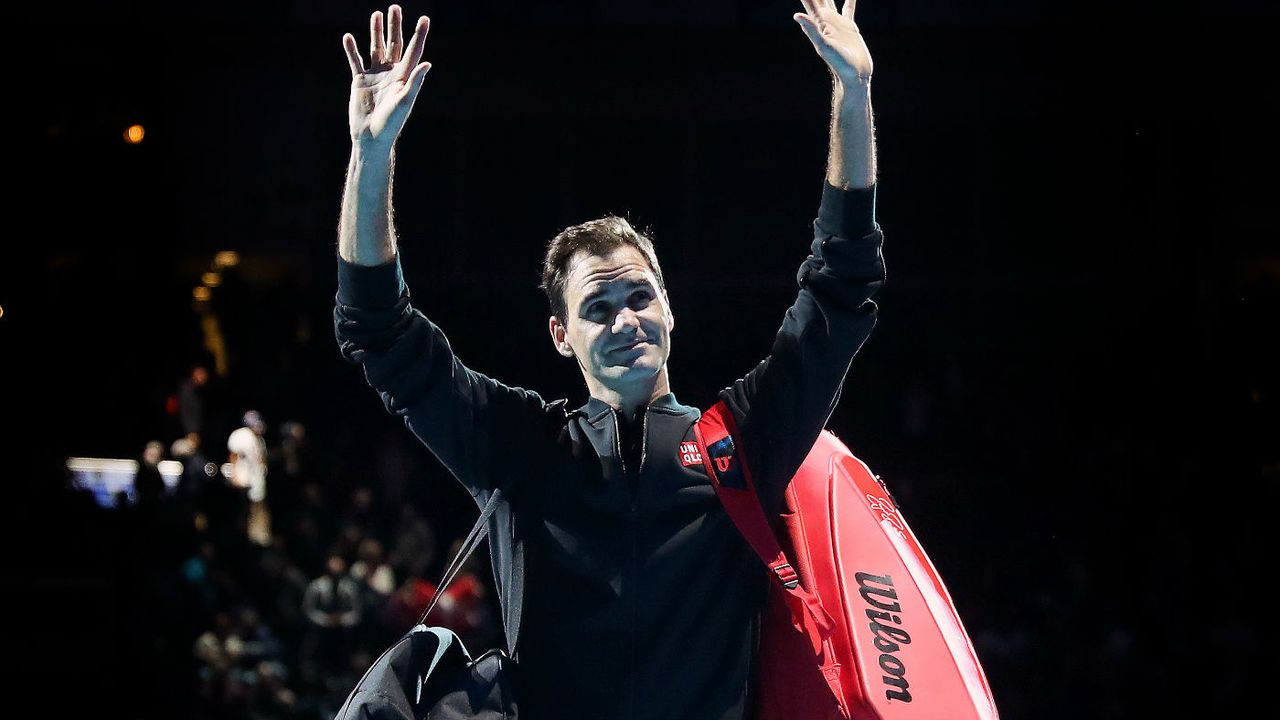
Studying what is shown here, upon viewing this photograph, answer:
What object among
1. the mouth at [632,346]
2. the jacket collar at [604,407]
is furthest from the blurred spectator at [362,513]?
the mouth at [632,346]

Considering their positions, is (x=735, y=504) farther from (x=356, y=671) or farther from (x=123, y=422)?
(x=123, y=422)

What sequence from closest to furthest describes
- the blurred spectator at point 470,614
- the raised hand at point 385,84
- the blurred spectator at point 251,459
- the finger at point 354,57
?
the raised hand at point 385,84, the finger at point 354,57, the blurred spectator at point 470,614, the blurred spectator at point 251,459

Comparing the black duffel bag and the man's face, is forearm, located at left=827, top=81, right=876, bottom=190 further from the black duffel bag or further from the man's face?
the black duffel bag

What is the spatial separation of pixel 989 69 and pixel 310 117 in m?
7.30

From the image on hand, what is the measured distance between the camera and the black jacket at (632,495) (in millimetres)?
2357

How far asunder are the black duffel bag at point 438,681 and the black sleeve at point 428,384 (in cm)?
12

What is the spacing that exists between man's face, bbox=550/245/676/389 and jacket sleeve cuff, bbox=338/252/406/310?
0.37 meters

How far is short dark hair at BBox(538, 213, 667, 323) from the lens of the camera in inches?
103

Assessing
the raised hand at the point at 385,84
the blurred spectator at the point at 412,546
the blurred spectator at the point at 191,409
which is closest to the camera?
the raised hand at the point at 385,84

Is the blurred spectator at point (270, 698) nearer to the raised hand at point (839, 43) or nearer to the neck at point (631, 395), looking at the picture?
the neck at point (631, 395)

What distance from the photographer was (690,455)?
2.47 metres

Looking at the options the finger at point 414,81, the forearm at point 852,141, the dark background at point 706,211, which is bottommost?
the dark background at point 706,211

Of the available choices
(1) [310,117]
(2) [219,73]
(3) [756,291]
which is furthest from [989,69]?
(2) [219,73]

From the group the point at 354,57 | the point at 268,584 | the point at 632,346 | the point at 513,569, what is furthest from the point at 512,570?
the point at 268,584
